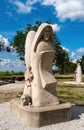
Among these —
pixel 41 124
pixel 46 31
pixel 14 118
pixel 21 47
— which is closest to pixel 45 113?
pixel 41 124

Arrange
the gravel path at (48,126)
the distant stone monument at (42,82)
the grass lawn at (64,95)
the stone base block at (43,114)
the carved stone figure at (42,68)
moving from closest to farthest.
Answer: the gravel path at (48,126) < the stone base block at (43,114) < the distant stone monument at (42,82) < the carved stone figure at (42,68) < the grass lawn at (64,95)

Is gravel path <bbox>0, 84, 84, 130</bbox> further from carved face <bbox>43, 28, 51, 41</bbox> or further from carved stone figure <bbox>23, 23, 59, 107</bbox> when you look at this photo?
carved face <bbox>43, 28, 51, 41</bbox>

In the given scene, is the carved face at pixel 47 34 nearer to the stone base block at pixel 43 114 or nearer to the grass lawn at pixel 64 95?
the stone base block at pixel 43 114

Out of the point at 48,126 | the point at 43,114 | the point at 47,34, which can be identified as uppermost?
the point at 47,34

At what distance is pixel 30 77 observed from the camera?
9.56 metres

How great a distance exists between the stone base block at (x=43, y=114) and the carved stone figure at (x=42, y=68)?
1.35ft

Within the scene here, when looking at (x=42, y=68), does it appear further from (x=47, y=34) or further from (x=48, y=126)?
(x=48, y=126)

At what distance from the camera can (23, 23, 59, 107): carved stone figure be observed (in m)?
9.16

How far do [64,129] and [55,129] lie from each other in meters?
0.28

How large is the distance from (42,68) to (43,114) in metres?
1.74

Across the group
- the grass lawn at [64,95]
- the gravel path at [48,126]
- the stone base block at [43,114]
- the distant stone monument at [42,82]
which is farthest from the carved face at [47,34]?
the grass lawn at [64,95]

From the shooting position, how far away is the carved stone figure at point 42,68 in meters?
9.16

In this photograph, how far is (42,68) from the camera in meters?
9.30

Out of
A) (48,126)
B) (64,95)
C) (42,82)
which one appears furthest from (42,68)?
(64,95)
